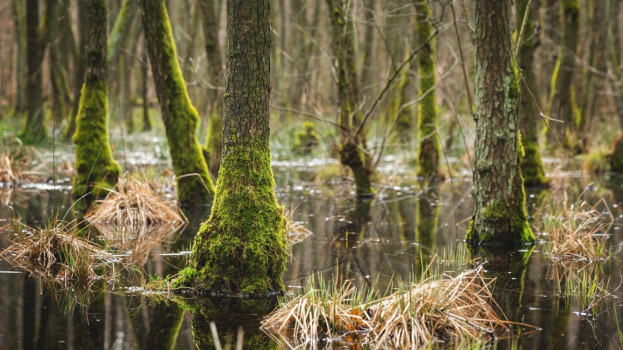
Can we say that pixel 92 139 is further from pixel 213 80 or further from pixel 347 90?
pixel 347 90

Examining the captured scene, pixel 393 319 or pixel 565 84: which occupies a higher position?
pixel 565 84

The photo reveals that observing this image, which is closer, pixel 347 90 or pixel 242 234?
pixel 242 234

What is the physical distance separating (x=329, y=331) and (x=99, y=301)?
7.58 ft

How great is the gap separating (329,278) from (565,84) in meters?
15.5

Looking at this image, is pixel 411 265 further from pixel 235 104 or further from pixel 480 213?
pixel 235 104

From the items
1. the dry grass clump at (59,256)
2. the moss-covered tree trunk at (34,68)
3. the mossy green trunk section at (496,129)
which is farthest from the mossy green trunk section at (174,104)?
the moss-covered tree trunk at (34,68)

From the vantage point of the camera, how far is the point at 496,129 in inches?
354

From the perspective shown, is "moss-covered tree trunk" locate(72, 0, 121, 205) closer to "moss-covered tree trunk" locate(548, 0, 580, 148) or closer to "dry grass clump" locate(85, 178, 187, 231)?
"dry grass clump" locate(85, 178, 187, 231)

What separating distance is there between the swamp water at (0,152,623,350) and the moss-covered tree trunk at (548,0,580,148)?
732 centimetres

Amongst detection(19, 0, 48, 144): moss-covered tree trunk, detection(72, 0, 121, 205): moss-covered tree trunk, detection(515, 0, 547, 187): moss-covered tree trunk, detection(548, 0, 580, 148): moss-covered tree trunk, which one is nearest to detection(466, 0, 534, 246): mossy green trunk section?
detection(515, 0, 547, 187): moss-covered tree trunk

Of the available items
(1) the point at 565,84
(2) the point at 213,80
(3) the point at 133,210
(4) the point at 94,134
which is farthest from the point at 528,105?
(4) the point at 94,134

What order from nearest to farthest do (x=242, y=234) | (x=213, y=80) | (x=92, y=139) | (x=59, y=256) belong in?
(x=242, y=234)
(x=59, y=256)
(x=92, y=139)
(x=213, y=80)

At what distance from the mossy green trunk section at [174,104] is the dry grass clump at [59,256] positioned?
4.03m

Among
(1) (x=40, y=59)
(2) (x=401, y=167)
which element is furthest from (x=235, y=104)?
(1) (x=40, y=59)
